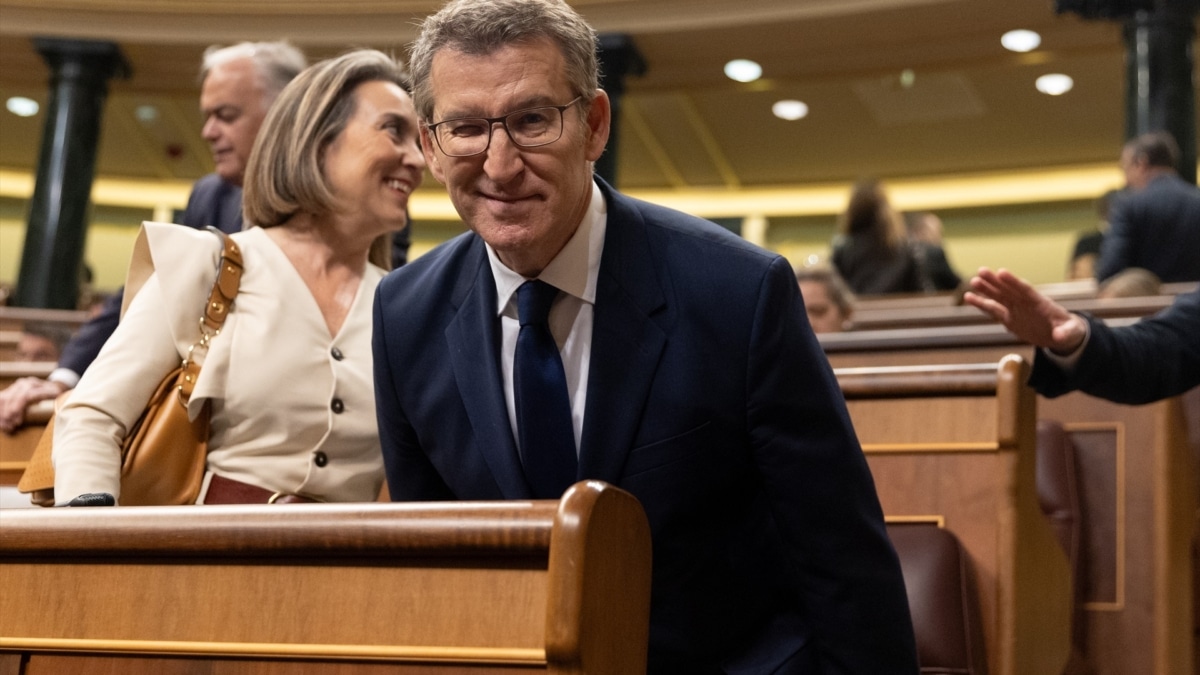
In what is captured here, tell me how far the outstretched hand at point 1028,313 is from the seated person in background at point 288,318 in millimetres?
957

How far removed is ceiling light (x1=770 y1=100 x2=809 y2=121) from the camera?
10.2 m

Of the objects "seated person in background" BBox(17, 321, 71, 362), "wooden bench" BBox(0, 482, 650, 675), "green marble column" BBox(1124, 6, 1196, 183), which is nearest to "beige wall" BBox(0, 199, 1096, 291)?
"green marble column" BBox(1124, 6, 1196, 183)

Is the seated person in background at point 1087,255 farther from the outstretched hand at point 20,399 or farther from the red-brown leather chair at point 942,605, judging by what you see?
the outstretched hand at point 20,399

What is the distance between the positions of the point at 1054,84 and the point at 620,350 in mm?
8734

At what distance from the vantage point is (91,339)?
2.72 m

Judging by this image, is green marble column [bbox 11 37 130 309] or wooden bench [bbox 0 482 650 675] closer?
wooden bench [bbox 0 482 650 675]

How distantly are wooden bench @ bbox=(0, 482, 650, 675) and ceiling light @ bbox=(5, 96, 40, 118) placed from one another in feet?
35.6

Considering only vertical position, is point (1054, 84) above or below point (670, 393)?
above

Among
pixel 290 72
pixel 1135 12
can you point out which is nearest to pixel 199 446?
pixel 290 72

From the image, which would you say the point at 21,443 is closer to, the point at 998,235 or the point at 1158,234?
the point at 1158,234

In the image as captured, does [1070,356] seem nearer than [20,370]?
Yes

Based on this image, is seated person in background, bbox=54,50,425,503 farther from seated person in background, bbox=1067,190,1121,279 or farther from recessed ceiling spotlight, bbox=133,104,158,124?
recessed ceiling spotlight, bbox=133,104,158,124

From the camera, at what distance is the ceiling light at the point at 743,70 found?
8844 millimetres

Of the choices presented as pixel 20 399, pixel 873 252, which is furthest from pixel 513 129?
pixel 873 252
